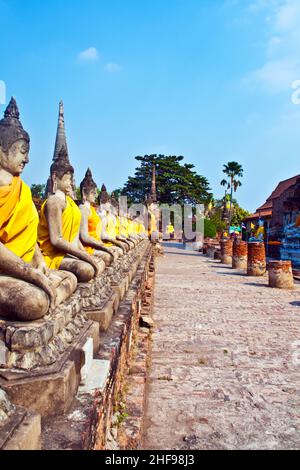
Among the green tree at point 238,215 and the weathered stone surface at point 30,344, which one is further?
the green tree at point 238,215

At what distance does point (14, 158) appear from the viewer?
2268mm

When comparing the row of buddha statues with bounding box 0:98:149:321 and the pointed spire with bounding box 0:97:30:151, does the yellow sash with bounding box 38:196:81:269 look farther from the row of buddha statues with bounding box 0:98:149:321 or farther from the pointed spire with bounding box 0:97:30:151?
the pointed spire with bounding box 0:97:30:151

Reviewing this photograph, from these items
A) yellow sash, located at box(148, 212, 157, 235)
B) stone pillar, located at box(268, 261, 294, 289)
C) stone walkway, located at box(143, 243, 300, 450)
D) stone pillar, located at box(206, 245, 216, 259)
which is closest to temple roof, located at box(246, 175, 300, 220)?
stone pillar, located at box(206, 245, 216, 259)

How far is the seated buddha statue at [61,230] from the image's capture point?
3.42 metres

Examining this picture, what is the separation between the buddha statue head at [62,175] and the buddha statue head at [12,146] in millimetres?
1271

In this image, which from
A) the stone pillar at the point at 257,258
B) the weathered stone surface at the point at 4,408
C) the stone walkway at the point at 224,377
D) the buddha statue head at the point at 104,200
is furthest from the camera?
the stone pillar at the point at 257,258

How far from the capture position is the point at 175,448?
2.77 metres

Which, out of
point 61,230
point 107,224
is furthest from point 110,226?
point 61,230

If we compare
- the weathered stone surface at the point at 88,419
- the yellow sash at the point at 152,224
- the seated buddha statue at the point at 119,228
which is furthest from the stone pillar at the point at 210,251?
the weathered stone surface at the point at 88,419

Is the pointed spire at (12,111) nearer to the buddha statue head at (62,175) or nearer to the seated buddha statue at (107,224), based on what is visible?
the buddha statue head at (62,175)

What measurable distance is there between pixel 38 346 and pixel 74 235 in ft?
6.45


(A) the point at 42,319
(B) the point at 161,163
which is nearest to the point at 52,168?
(A) the point at 42,319
